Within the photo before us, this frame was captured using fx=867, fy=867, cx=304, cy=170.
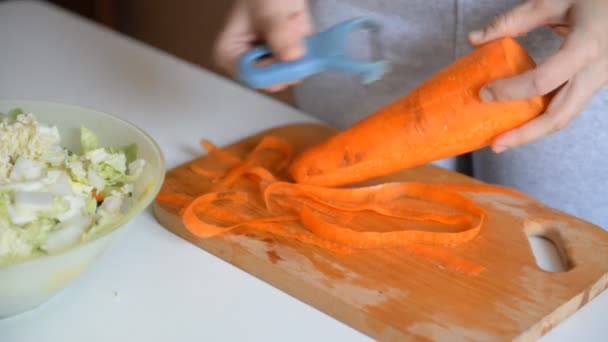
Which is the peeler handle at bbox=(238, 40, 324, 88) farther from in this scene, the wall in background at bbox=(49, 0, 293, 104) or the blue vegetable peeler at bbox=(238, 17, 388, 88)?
the wall in background at bbox=(49, 0, 293, 104)

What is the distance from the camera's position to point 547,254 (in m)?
1.05

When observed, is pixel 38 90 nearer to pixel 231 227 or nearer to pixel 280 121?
pixel 280 121

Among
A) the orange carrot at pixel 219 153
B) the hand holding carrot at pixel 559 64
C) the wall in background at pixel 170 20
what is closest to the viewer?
the hand holding carrot at pixel 559 64

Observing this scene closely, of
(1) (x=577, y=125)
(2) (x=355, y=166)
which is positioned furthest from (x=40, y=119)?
(1) (x=577, y=125)

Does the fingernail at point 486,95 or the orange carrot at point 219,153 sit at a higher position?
the fingernail at point 486,95

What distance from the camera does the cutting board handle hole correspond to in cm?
102

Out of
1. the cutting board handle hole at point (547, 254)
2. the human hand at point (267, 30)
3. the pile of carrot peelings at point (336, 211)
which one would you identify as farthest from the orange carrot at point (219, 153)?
the cutting board handle hole at point (547, 254)

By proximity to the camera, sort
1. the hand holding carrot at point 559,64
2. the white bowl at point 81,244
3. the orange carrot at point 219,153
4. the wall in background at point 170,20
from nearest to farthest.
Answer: the white bowl at point 81,244 → the hand holding carrot at point 559,64 → the orange carrot at point 219,153 → the wall in background at point 170,20

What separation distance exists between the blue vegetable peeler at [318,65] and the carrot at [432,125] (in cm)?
11

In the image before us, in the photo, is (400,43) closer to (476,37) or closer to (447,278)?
(476,37)

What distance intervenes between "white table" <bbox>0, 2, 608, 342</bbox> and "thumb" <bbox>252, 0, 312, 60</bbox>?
25cm

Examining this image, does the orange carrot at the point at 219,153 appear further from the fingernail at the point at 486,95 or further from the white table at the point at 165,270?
the fingernail at the point at 486,95

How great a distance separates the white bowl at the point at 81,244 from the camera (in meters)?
0.81

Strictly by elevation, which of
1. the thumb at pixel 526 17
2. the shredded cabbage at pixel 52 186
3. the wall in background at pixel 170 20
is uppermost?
the thumb at pixel 526 17
